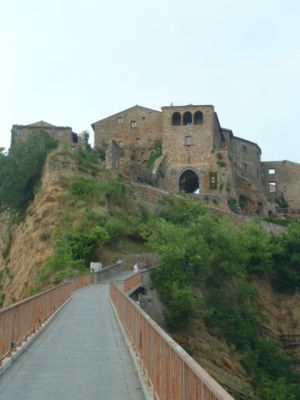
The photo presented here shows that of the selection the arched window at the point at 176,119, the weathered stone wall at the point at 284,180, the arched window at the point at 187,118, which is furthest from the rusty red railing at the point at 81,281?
the weathered stone wall at the point at 284,180

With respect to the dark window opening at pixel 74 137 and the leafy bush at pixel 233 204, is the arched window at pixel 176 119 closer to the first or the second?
the leafy bush at pixel 233 204

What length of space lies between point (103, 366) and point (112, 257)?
36741 mm

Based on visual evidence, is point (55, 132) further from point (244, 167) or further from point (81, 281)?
point (81, 281)

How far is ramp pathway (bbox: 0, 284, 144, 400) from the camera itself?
10.1 metres

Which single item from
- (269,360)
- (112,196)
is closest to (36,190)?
(112,196)

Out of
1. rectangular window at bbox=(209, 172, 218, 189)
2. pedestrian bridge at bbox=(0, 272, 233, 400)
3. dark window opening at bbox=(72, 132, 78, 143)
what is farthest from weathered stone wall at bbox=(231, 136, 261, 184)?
pedestrian bridge at bbox=(0, 272, 233, 400)

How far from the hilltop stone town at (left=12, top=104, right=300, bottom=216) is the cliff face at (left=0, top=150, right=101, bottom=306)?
1058 cm

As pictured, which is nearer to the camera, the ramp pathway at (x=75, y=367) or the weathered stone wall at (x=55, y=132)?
the ramp pathway at (x=75, y=367)

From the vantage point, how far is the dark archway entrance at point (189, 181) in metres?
75.1

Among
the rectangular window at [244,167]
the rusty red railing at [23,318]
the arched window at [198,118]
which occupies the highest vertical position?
the arched window at [198,118]

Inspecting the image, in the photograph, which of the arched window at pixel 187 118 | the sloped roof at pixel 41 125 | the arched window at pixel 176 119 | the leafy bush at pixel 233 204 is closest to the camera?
the leafy bush at pixel 233 204

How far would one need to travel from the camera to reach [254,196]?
78438 millimetres

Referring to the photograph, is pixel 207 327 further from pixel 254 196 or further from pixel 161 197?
pixel 254 196

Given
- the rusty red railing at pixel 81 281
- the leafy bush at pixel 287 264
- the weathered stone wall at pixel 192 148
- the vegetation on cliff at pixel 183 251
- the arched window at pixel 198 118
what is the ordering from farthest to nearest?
the arched window at pixel 198 118, the weathered stone wall at pixel 192 148, the leafy bush at pixel 287 264, the vegetation on cliff at pixel 183 251, the rusty red railing at pixel 81 281
